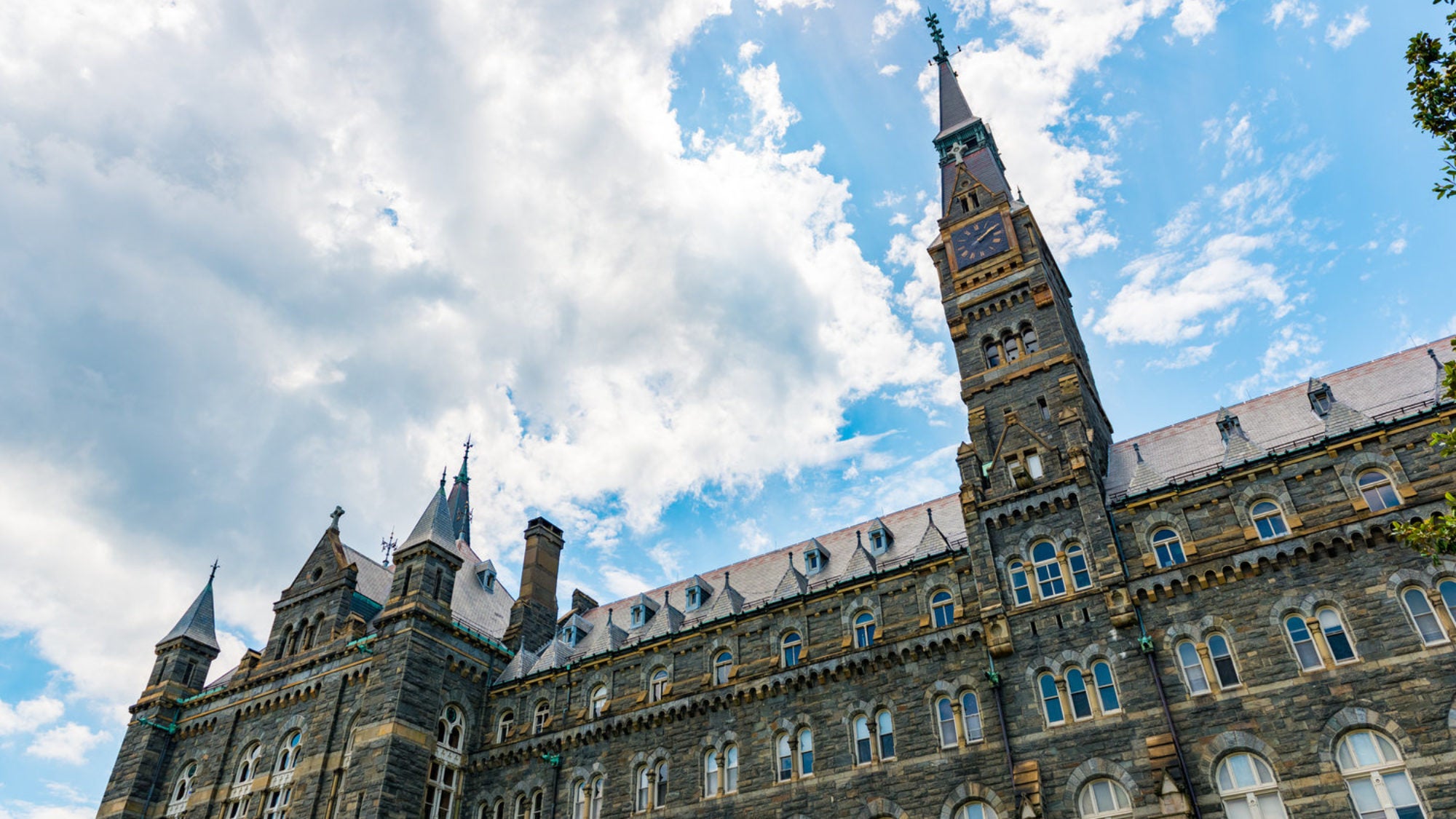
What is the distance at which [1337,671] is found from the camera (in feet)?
86.5

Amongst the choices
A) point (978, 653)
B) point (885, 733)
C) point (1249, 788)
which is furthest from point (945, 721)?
point (1249, 788)

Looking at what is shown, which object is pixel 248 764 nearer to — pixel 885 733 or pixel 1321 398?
pixel 885 733

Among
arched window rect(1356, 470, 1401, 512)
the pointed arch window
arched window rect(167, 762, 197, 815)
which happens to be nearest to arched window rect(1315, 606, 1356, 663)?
arched window rect(1356, 470, 1401, 512)

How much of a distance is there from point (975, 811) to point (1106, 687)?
589 cm

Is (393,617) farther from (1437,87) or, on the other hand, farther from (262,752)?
(1437,87)

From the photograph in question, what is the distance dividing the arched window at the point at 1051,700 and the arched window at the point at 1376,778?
7.55 metres

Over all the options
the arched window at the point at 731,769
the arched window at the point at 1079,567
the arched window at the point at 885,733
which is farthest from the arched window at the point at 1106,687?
the arched window at the point at 731,769

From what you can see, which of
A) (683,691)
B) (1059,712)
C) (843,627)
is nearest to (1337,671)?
(1059,712)

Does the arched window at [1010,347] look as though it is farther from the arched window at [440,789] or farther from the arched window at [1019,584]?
the arched window at [440,789]

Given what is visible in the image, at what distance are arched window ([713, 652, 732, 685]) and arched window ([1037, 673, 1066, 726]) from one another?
13.0 m

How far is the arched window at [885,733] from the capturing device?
3259cm

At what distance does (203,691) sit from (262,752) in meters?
9.08

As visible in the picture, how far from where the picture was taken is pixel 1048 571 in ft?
107

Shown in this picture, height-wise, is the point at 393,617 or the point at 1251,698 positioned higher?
the point at 393,617
